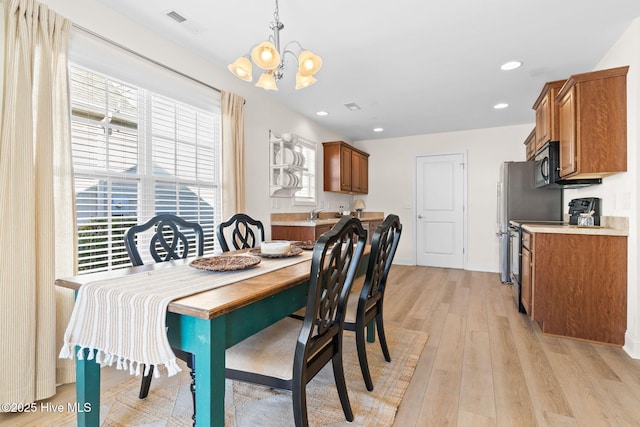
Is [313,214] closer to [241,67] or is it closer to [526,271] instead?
[526,271]

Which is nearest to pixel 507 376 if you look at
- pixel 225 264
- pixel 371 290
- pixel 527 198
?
pixel 371 290

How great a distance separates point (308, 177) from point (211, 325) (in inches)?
156

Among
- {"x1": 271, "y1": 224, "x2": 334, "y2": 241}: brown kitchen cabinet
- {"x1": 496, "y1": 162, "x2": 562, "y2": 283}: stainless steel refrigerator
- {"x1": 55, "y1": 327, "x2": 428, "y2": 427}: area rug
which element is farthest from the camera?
{"x1": 496, "y1": 162, "x2": 562, "y2": 283}: stainless steel refrigerator

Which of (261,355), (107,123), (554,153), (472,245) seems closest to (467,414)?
(261,355)

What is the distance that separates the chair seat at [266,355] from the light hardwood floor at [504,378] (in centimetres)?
73

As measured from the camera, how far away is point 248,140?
3.53m

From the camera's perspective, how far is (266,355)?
1336 mm

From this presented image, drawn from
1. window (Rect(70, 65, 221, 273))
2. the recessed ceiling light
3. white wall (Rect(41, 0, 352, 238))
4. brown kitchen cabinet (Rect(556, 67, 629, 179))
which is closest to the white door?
white wall (Rect(41, 0, 352, 238))

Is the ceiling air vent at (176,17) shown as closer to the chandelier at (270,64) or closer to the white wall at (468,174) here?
the chandelier at (270,64)

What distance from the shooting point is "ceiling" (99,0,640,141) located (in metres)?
2.16

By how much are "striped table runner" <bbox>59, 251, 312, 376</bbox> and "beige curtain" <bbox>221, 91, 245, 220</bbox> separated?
1.81 meters

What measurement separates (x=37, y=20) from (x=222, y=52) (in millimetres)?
1287

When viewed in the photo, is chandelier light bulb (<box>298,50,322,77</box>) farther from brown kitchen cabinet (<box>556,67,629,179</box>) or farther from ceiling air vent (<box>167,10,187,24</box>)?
brown kitchen cabinet (<box>556,67,629,179</box>)

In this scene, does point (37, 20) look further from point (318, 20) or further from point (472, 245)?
point (472, 245)
